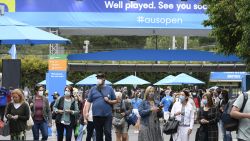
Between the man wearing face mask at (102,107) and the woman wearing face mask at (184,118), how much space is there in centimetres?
200

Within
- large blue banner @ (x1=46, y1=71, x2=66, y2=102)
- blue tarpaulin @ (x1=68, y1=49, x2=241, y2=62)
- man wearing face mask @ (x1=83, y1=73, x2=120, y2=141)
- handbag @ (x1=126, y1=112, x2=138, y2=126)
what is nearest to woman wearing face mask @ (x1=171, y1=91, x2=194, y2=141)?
man wearing face mask @ (x1=83, y1=73, x2=120, y2=141)

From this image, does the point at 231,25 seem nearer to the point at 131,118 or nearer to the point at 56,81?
the point at 131,118

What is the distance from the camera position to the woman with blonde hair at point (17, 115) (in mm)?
14070

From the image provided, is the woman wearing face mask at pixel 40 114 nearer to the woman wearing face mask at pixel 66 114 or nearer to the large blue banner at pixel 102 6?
the woman wearing face mask at pixel 66 114

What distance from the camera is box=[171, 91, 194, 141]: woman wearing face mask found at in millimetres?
16328

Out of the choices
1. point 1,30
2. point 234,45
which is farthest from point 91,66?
point 1,30

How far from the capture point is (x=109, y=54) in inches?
1206

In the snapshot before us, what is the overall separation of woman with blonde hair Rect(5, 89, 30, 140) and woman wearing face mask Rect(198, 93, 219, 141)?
169 inches

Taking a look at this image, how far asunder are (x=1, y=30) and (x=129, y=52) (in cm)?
1863

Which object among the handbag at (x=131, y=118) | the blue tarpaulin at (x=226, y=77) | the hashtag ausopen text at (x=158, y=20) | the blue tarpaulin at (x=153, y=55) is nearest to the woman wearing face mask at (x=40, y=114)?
the handbag at (x=131, y=118)

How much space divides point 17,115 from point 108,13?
58.3 ft

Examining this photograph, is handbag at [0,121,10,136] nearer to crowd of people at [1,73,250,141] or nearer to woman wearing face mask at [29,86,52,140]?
crowd of people at [1,73,250,141]

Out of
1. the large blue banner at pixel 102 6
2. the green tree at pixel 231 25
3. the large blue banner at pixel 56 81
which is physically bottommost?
the large blue banner at pixel 56 81

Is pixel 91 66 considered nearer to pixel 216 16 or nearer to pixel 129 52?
pixel 129 52
